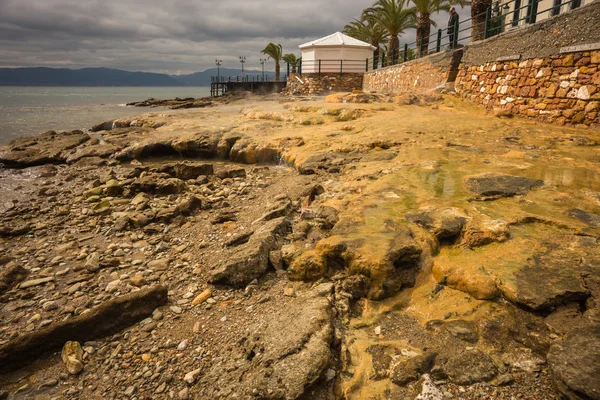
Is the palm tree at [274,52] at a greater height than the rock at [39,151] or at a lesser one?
greater

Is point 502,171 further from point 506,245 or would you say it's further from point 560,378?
point 560,378

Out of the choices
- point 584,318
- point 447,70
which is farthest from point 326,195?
point 447,70

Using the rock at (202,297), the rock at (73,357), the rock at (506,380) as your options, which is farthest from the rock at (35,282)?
the rock at (506,380)

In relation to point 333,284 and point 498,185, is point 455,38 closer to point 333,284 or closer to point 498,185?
point 498,185

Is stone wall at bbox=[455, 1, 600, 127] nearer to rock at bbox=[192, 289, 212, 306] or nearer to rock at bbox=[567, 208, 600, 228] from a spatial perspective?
rock at bbox=[567, 208, 600, 228]

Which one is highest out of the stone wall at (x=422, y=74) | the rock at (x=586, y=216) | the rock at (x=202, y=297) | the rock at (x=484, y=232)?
the stone wall at (x=422, y=74)

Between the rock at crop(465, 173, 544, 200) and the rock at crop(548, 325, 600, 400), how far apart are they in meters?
2.62

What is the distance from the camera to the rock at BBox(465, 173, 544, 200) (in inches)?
190

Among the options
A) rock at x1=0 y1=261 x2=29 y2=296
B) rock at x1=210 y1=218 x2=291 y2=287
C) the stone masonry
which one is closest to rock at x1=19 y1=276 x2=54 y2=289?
rock at x1=0 y1=261 x2=29 y2=296

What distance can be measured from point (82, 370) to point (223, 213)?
3.41 metres

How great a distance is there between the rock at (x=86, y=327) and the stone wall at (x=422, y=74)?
45.2 ft

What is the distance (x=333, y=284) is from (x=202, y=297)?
1546 millimetres

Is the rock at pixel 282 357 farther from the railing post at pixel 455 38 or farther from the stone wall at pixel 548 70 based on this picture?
the railing post at pixel 455 38

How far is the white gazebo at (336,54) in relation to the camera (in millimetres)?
32219
